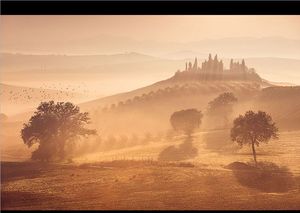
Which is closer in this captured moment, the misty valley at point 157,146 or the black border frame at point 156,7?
the black border frame at point 156,7

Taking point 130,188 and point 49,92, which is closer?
point 130,188

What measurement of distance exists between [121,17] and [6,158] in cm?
330

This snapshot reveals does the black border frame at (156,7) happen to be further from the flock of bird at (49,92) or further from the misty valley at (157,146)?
the flock of bird at (49,92)

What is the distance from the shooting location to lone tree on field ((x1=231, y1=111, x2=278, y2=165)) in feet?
29.1

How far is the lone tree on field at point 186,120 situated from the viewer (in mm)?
8781

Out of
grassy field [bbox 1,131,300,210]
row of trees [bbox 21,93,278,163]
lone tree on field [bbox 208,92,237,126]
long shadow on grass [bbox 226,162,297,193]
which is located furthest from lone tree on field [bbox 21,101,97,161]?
long shadow on grass [bbox 226,162,297,193]

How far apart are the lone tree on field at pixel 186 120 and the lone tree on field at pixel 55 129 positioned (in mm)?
1506

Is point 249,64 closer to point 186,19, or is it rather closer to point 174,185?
point 186,19

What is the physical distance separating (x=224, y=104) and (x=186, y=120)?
75 cm

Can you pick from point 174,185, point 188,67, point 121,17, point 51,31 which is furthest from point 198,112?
point 51,31

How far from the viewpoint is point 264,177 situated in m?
8.81

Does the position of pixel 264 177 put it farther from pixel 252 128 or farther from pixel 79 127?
pixel 79 127

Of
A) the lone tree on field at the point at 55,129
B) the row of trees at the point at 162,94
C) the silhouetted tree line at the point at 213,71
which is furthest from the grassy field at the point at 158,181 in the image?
the silhouetted tree line at the point at 213,71

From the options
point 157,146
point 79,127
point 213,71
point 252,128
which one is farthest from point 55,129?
point 252,128
